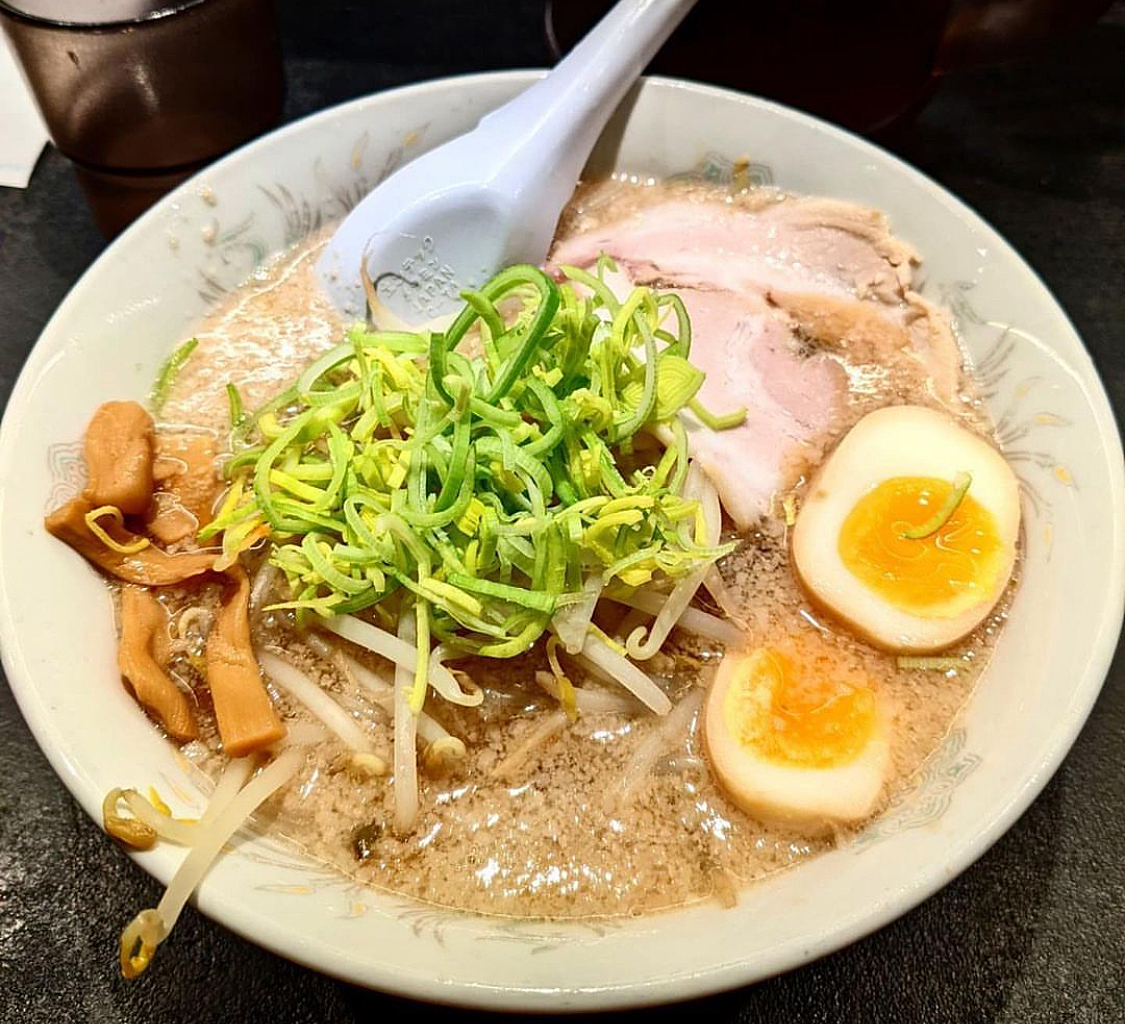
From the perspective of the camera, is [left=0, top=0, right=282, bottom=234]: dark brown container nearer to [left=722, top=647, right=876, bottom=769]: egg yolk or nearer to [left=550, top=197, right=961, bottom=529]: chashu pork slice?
[left=550, top=197, right=961, bottom=529]: chashu pork slice

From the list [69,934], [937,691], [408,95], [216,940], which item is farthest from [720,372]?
[69,934]

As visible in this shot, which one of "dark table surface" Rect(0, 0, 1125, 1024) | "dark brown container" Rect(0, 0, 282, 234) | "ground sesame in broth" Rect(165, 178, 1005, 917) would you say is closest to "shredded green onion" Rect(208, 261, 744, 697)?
"ground sesame in broth" Rect(165, 178, 1005, 917)

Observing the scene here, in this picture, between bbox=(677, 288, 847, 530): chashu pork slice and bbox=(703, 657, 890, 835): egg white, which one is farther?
bbox=(677, 288, 847, 530): chashu pork slice

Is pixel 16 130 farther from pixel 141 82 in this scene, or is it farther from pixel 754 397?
pixel 754 397

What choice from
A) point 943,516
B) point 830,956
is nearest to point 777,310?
point 943,516

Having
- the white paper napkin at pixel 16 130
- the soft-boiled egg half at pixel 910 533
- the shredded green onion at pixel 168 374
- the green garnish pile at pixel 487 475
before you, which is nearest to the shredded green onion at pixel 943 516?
the soft-boiled egg half at pixel 910 533

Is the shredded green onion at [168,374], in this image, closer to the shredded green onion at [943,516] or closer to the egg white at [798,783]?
the egg white at [798,783]

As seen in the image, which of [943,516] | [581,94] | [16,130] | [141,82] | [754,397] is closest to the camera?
[943,516]
